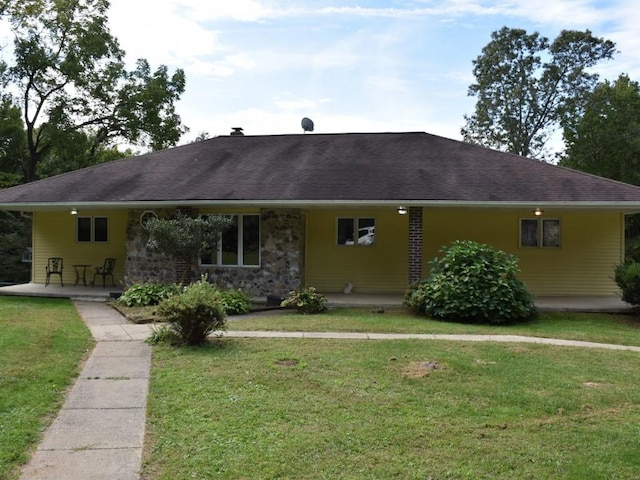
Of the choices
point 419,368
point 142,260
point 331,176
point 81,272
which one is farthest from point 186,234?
point 419,368

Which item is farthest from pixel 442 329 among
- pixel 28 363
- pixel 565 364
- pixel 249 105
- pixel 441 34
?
pixel 249 105

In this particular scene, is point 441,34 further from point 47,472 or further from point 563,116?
point 563,116

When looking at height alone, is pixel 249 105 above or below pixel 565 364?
above

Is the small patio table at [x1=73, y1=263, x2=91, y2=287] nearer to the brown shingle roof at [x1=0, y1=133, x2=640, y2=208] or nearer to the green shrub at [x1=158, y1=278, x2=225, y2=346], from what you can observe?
the brown shingle roof at [x1=0, y1=133, x2=640, y2=208]

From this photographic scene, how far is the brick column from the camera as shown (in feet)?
41.8

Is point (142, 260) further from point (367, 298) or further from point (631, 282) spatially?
point (631, 282)

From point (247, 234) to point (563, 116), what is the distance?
89.5ft

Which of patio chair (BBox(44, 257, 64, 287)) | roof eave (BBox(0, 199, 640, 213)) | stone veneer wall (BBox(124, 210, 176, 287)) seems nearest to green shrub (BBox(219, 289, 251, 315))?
roof eave (BBox(0, 199, 640, 213))

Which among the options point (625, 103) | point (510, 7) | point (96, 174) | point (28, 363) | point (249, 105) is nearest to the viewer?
point (28, 363)

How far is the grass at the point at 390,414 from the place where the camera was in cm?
397

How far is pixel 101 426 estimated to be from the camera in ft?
15.6

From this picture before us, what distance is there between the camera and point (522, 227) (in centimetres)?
1480

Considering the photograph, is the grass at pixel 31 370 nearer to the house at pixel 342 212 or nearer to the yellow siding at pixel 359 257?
the house at pixel 342 212

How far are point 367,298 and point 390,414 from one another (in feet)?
28.7
